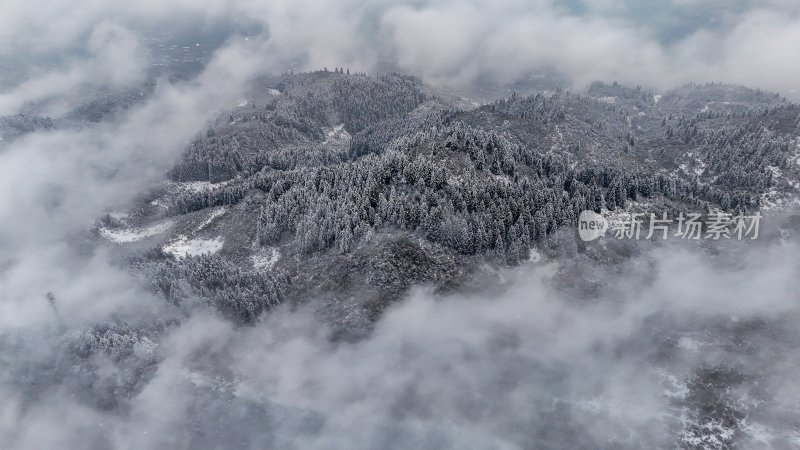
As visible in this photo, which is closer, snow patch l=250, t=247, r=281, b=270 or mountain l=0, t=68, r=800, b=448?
mountain l=0, t=68, r=800, b=448

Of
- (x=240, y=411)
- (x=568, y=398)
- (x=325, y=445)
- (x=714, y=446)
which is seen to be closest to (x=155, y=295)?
(x=240, y=411)

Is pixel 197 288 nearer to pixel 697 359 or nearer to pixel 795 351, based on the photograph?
pixel 697 359

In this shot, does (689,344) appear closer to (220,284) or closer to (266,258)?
(266,258)

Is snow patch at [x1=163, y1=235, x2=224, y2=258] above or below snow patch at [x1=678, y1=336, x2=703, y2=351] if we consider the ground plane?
above

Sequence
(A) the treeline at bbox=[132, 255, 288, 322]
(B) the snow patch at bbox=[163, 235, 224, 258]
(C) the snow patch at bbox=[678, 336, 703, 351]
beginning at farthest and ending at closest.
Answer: (B) the snow patch at bbox=[163, 235, 224, 258] → (A) the treeline at bbox=[132, 255, 288, 322] → (C) the snow patch at bbox=[678, 336, 703, 351]

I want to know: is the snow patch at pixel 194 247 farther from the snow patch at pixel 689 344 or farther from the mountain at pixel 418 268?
the snow patch at pixel 689 344

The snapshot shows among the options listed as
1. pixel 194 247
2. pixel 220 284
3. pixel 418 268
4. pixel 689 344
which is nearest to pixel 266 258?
pixel 220 284

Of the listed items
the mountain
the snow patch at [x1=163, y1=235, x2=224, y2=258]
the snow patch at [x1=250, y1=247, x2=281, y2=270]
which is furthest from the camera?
the snow patch at [x1=163, y1=235, x2=224, y2=258]

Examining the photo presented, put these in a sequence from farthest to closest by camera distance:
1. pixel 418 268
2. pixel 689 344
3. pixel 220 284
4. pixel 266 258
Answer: pixel 266 258 → pixel 220 284 → pixel 418 268 → pixel 689 344

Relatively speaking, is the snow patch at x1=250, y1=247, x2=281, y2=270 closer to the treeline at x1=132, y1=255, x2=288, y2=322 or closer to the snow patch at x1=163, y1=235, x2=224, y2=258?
the treeline at x1=132, y1=255, x2=288, y2=322

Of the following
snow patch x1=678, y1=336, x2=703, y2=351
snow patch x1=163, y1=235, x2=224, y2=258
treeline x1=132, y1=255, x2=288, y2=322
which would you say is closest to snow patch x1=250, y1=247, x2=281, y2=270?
treeline x1=132, y1=255, x2=288, y2=322
